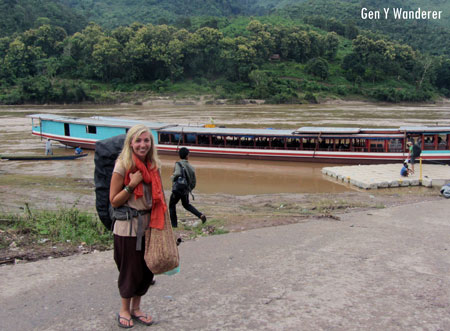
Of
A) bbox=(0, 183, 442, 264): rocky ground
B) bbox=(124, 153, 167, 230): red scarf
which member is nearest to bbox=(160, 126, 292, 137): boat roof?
bbox=(0, 183, 442, 264): rocky ground

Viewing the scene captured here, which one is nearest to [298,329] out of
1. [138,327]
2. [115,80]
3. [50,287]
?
[138,327]

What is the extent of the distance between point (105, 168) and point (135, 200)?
16.6 inches

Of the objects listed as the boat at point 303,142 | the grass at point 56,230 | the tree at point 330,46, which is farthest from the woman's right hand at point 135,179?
the tree at point 330,46

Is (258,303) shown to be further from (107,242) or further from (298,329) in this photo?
(107,242)

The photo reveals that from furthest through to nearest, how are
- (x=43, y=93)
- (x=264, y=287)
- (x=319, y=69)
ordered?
(x=319, y=69) → (x=43, y=93) → (x=264, y=287)

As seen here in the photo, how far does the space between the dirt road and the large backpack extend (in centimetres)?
101

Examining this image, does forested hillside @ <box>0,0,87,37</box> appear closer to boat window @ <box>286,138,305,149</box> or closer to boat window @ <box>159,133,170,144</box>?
boat window @ <box>159,133,170,144</box>

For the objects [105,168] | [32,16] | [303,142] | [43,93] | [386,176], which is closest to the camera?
[105,168]

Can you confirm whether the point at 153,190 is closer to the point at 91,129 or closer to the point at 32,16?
the point at 91,129

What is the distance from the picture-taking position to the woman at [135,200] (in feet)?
11.0

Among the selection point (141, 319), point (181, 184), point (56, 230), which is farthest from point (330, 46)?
point (141, 319)

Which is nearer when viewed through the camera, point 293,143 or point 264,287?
point 264,287

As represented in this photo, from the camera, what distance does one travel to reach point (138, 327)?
11.8 ft

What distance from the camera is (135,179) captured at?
3352mm
